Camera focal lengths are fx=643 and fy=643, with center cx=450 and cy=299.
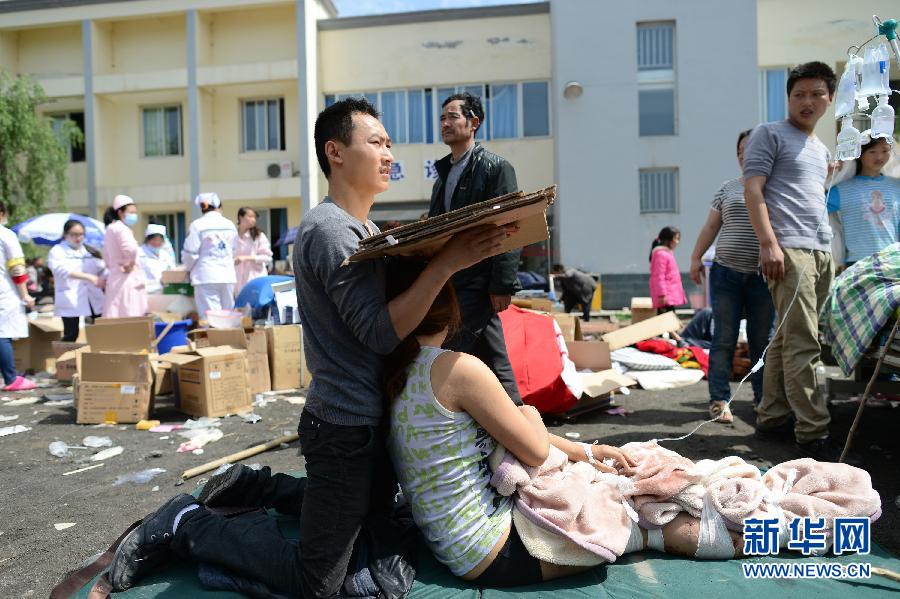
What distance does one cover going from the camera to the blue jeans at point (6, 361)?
272 inches

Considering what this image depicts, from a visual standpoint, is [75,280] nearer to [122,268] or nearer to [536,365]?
[122,268]

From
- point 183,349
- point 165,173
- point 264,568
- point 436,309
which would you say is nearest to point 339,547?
point 264,568

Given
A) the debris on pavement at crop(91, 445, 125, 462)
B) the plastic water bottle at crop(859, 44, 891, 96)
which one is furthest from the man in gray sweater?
the plastic water bottle at crop(859, 44, 891, 96)

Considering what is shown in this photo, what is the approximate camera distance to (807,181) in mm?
4012

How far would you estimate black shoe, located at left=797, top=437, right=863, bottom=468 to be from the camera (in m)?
3.64

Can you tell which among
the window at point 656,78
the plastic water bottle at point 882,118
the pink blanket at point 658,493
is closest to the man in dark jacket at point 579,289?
the window at point 656,78

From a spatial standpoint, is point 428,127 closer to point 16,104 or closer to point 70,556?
point 16,104

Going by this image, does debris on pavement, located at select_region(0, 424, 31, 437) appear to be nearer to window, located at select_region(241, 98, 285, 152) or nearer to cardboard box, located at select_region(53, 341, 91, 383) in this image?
cardboard box, located at select_region(53, 341, 91, 383)

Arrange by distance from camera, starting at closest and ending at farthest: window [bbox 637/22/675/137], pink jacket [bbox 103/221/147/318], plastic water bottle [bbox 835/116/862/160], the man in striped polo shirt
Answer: plastic water bottle [bbox 835/116/862/160] < the man in striped polo shirt < pink jacket [bbox 103/221/147/318] < window [bbox 637/22/675/137]

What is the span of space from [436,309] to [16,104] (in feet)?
70.3

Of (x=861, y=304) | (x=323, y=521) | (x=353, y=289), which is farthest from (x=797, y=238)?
(x=323, y=521)

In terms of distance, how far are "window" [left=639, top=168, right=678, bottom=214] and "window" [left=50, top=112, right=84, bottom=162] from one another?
17.6 m

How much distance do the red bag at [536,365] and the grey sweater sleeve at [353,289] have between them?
9.51 feet

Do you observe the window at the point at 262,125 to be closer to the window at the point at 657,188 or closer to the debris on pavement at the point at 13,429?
the window at the point at 657,188
